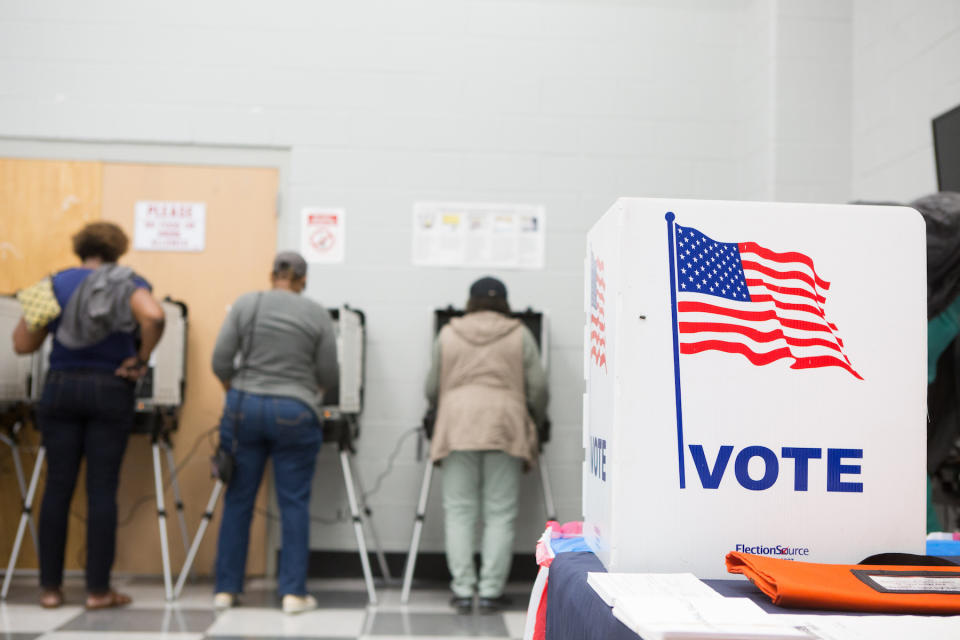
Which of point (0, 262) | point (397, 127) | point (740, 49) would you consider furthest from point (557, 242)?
point (0, 262)

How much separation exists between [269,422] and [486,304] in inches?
39.1

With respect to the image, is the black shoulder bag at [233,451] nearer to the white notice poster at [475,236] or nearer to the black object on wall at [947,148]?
the white notice poster at [475,236]

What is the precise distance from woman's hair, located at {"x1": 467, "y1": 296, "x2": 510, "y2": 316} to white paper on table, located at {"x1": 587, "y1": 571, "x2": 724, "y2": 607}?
2.61 metres

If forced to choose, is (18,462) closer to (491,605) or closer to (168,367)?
(168,367)

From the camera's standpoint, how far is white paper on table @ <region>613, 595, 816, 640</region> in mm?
544

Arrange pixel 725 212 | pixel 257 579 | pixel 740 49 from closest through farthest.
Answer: pixel 725 212, pixel 257 579, pixel 740 49

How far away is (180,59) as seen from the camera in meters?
3.75

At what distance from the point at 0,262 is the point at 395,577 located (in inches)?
92.1

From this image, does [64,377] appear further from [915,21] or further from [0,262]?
[915,21]

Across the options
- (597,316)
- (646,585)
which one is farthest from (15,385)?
(646,585)

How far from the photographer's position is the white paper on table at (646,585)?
649 millimetres

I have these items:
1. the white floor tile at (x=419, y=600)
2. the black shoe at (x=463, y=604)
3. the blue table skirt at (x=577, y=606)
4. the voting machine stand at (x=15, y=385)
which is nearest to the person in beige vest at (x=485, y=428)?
the black shoe at (x=463, y=604)

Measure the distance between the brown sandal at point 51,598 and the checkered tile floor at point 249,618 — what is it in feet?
0.10

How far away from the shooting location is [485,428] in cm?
314
